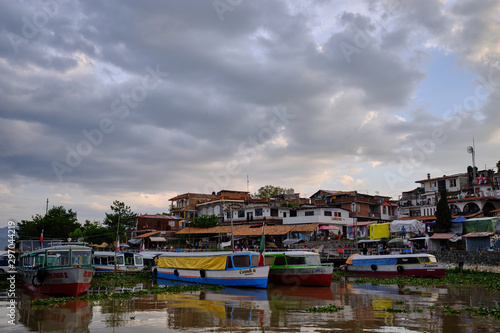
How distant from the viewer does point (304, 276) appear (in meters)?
30.0

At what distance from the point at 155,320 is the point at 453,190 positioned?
62.4 metres

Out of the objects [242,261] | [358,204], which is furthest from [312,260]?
[358,204]

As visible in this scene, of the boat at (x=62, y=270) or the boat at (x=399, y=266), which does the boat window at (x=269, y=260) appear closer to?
the boat at (x=399, y=266)

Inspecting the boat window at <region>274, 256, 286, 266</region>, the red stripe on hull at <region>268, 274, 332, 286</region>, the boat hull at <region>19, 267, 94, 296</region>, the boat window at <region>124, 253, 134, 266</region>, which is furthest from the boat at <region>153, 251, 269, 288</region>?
the boat hull at <region>19, 267, 94, 296</region>

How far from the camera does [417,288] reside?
28.7 m

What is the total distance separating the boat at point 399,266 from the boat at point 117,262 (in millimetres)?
21601

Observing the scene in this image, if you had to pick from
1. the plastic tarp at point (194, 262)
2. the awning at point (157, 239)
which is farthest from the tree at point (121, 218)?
the plastic tarp at point (194, 262)

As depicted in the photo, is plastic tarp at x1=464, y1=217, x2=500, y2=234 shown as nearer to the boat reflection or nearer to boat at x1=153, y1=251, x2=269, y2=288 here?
boat at x1=153, y1=251, x2=269, y2=288

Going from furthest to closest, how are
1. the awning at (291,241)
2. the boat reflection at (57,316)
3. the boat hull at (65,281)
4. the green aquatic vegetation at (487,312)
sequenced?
the awning at (291,241) → the boat hull at (65,281) → the green aquatic vegetation at (487,312) → the boat reflection at (57,316)

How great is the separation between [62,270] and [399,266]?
26988 millimetres

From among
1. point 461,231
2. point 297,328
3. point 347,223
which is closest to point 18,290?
point 297,328

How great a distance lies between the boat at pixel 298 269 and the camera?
29.5 m

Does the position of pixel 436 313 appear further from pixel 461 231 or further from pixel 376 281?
pixel 461 231

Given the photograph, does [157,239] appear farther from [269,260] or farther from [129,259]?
[269,260]
